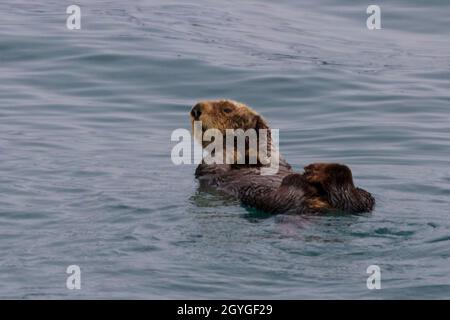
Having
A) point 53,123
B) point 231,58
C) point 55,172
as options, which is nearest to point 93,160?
point 55,172

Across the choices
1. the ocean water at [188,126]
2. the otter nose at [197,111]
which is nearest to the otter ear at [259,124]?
the otter nose at [197,111]

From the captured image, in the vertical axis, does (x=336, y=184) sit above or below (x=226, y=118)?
below

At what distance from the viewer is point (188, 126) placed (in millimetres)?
12000

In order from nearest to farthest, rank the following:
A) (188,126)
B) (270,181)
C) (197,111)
Answer: (270,181)
(197,111)
(188,126)

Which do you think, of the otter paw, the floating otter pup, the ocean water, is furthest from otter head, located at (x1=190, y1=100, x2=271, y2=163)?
the otter paw

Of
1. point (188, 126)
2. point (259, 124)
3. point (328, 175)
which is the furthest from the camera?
point (188, 126)

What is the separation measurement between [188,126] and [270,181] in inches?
138

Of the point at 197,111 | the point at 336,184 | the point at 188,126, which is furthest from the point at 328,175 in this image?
the point at 188,126

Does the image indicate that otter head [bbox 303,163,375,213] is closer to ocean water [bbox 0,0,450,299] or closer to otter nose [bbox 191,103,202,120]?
ocean water [bbox 0,0,450,299]

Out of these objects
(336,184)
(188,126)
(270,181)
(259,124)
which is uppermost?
(188,126)

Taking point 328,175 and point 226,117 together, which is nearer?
point 328,175

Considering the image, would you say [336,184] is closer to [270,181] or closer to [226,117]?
[270,181]

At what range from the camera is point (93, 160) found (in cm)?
1034
